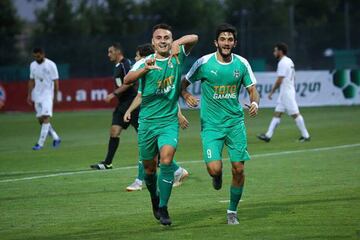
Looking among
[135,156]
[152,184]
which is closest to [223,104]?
[152,184]

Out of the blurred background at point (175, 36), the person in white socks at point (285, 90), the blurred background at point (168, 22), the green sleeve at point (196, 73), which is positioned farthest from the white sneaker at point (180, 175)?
the blurred background at point (168, 22)

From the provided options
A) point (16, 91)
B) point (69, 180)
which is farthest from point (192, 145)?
point (16, 91)

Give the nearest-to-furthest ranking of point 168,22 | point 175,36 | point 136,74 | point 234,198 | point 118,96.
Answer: point 136,74 → point 234,198 → point 118,96 → point 175,36 → point 168,22

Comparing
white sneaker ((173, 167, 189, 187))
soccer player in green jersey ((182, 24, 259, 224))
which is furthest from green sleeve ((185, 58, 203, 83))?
white sneaker ((173, 167, 189, 187))

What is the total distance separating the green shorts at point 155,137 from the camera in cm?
1098

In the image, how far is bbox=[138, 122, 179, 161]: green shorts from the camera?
36.0 feet

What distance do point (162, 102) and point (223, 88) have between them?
0.74 m

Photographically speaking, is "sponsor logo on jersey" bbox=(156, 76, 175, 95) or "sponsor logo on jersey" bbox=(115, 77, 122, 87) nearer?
"sponsor logo on jersey" bbox=(156, 76, 175, 95)

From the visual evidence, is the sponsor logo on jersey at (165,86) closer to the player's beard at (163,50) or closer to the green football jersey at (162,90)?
the green football jersey at (162,90)

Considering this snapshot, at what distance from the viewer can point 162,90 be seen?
11078mm

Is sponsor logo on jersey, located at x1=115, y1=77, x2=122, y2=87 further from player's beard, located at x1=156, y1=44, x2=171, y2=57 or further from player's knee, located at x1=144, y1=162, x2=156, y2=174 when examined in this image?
player's beard, located at x1=156, y1=44, x2=171, y2=57

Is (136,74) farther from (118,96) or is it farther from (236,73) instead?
(118,96)

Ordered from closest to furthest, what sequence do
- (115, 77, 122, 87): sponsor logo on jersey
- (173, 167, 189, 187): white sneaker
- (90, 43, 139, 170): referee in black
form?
(173, 167, 189, 187): white sneaker < (90, 43, 139, 170): referee in black < (115, 77, 122, 87): sponsor logo on jersey

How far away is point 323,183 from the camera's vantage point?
1460 centimetres
